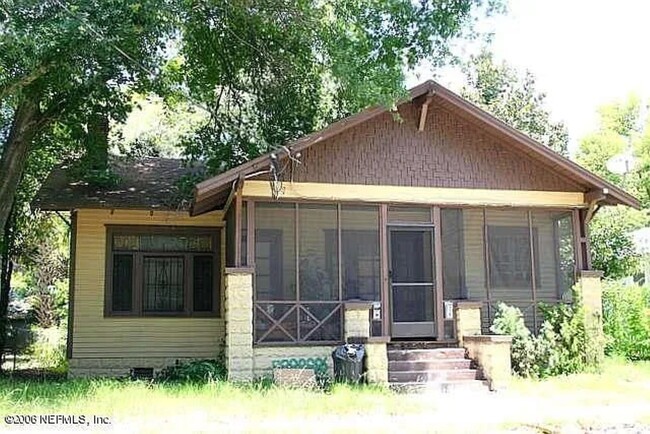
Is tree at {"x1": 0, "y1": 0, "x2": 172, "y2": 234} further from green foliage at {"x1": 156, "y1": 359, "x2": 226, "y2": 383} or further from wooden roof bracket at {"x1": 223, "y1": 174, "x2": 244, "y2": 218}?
green foliage at {"x1": 156, "y1": 359, "x2": 226, "y2": 383}

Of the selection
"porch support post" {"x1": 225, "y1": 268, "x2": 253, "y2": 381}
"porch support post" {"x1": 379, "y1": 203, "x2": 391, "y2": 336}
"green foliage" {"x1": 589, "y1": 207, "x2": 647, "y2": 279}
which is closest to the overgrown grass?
"porch support post" {"x1": 225, "y1": 268, "x2": 253, "y2": 381}

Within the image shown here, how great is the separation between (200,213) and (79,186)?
2.69 m

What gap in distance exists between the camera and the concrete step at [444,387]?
37.5 feet

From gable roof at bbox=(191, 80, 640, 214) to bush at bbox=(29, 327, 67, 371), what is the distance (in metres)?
7.66

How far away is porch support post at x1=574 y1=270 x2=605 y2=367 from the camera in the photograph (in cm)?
1291

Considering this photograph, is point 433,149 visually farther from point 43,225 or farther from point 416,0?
point 43,225

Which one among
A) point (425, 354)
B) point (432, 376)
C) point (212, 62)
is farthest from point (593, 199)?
point (212, 62)

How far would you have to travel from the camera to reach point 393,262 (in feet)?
44.1

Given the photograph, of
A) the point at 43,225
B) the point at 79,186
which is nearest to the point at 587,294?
the point at 79,186

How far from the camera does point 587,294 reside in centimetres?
1348

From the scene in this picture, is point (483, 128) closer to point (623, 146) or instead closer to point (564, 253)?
point (564, 253)

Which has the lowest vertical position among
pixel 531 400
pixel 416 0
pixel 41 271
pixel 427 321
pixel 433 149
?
pixel 531 400

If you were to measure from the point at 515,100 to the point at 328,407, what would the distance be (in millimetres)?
18714

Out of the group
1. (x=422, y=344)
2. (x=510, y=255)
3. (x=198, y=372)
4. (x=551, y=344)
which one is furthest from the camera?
(x=510, y=255)
